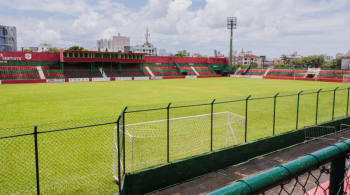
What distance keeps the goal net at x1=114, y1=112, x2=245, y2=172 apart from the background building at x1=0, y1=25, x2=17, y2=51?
141352 millimetres

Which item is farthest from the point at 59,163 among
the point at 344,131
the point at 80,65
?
the point at 80,65

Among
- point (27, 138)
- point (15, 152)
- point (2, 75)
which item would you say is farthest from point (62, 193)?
point (2, 75)

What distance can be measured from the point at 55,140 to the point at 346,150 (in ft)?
42.2

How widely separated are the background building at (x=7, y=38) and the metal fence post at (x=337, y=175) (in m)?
151

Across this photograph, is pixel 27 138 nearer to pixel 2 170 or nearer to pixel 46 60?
pixel 2 170

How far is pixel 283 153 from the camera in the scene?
11.9 meters

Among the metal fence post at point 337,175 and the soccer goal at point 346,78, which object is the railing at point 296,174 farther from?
the soccer goal at point 346,78

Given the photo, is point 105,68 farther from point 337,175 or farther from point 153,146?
point 337,175

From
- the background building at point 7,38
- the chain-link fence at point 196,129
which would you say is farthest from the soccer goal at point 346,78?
the background building at point 7,38

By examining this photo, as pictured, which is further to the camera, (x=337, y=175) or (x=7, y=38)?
(x=7, y=38)

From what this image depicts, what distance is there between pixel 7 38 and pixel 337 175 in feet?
513

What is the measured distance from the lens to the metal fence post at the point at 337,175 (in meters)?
2.43

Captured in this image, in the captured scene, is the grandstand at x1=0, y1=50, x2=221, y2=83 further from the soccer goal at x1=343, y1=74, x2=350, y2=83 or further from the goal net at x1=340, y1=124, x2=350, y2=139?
the goal net at x1=340, y1=124, x2=350, y2=139

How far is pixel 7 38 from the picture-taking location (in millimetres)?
130875
